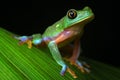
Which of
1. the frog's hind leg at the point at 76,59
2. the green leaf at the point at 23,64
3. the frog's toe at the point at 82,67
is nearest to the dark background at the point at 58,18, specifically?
the frog's hind leg at the point at 76,59

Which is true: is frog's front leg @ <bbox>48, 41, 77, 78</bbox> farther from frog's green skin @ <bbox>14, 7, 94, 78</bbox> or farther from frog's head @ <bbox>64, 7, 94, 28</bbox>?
frog's head @ <bbox>64, 7, 94, 28</bbox>

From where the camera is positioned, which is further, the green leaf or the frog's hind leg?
the frog's hind leg

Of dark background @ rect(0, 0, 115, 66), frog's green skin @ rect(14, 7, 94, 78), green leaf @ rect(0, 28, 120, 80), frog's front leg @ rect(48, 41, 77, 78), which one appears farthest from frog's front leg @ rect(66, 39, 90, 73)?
dark background @ rect(0, 0, 115, 66)

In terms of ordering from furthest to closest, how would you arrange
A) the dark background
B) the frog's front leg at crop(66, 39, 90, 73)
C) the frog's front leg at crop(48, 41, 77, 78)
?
the dark background < the frog's front leg at crop(66, 39, 90, 73) < the frog's front leg at crop(48, 41, 77, 78)

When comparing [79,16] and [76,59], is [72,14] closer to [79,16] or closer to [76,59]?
[79,16]

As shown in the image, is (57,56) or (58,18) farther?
(58,18)

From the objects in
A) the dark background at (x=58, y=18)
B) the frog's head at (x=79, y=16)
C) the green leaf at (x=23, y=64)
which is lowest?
the dark background at (x=58, y=18)

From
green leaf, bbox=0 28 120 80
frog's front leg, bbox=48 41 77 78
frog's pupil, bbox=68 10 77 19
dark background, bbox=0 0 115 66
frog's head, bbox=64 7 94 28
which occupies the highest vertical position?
green leaf, bbox=0 28 120 80

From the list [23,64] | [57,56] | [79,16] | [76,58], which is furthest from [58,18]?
[23,64]

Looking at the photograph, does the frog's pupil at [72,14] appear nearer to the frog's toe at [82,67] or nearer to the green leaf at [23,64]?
the frog's toe at [82,67]
